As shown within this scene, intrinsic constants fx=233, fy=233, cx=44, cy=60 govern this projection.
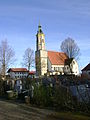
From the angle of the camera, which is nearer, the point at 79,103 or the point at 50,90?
the point at 79,103

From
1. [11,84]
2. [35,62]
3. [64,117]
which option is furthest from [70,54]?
[64,117]

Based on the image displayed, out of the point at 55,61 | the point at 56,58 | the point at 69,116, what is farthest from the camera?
the point at 56,58

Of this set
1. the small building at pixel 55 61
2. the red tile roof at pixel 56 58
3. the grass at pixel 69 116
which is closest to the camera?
the grass at pixel 69 116

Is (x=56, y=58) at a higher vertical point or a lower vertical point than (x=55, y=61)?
higher

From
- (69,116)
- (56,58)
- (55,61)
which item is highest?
(56,58)

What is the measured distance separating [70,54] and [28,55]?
12.8 meters

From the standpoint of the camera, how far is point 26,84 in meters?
23.9

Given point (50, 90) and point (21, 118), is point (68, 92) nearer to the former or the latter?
point (50, 90)

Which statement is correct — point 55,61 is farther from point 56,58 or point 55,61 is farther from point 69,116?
point 69,116

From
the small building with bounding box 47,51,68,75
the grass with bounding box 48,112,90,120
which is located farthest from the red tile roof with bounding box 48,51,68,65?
the grass with bounding box 48,112,90,120

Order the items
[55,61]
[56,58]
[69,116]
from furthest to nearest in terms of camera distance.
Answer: [56,58] → [55,61] → [69,116]

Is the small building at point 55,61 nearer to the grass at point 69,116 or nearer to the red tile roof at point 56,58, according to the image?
the red tile roof at point 56,58

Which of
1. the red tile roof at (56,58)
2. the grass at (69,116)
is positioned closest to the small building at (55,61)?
the red tile roof at (56,58)

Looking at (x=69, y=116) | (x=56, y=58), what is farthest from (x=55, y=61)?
(x=69, y=116)
